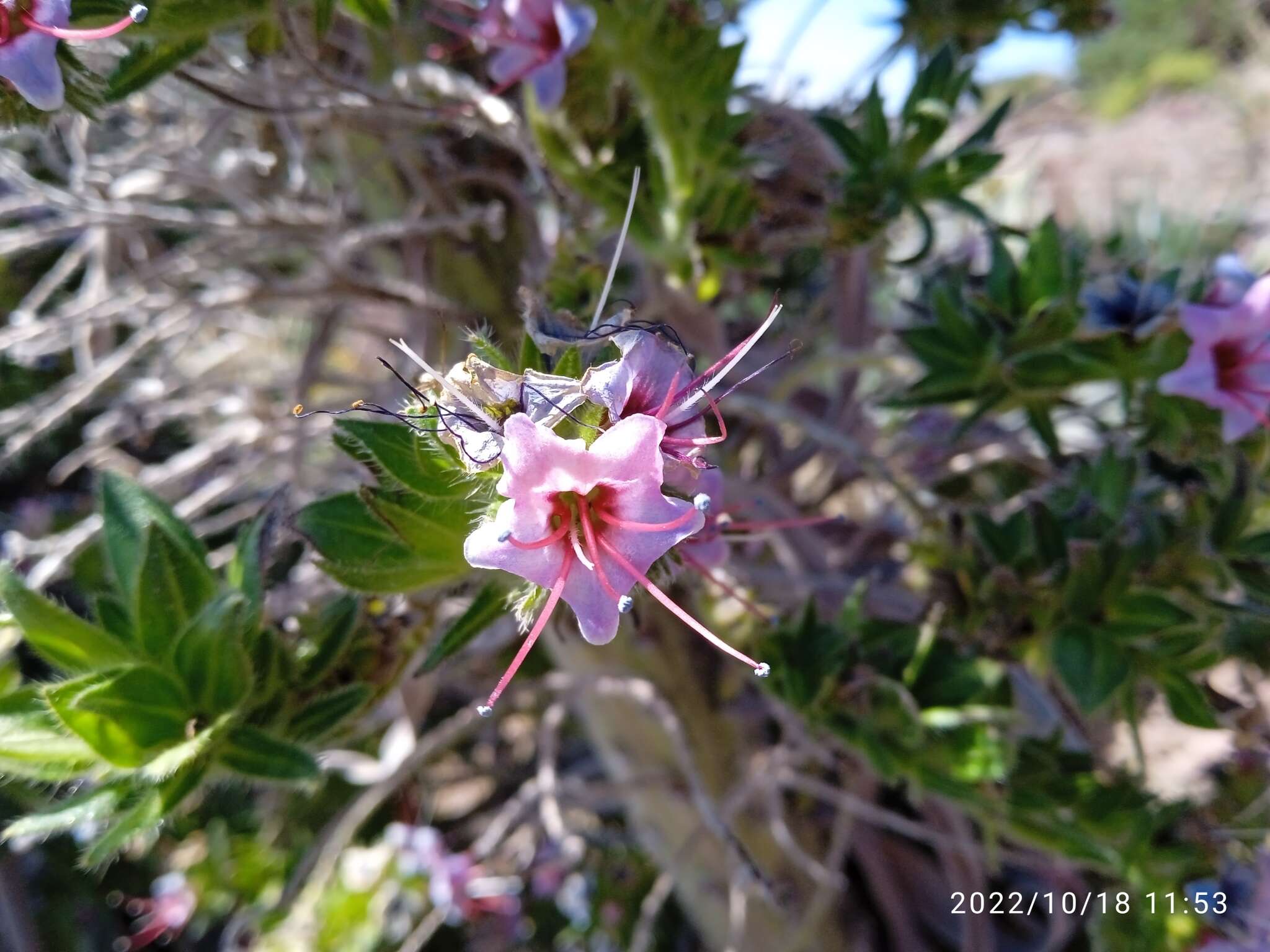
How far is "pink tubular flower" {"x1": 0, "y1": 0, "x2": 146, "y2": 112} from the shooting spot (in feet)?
2.08

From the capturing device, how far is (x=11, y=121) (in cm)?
71

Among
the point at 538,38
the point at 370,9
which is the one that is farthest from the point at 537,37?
the point at 370,9

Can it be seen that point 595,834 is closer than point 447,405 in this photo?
No

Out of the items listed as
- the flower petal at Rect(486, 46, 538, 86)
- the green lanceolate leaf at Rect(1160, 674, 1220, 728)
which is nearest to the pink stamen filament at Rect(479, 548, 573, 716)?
the flower petal at Rect(486, 46, 538, 86)

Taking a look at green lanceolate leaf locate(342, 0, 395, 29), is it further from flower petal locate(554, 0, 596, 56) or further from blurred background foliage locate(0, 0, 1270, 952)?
flower petal locate(554, 0, 596, 56)

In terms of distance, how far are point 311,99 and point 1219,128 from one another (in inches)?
340

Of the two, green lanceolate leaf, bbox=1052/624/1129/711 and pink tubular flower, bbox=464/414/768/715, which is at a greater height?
pink tubular flower, bbox=464/414/768/715

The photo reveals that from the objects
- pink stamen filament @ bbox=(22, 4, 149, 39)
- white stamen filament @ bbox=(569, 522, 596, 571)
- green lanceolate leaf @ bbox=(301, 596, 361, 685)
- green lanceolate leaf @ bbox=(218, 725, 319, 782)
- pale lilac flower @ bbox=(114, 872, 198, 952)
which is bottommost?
pale lilac flower @ bbox=(114, 872, 198, 952)

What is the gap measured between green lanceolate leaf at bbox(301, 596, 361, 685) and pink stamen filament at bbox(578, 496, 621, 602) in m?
0.31

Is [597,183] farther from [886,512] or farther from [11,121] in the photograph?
[886,512]

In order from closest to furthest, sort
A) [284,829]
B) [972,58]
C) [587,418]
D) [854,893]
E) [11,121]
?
[587,418] < [11,121] < [972,58] < [854,893] < [284,829]

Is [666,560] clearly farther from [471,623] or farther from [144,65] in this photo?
[144,65]

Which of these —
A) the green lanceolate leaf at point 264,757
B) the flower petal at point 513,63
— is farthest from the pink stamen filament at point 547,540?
the flower petal at point 513,63

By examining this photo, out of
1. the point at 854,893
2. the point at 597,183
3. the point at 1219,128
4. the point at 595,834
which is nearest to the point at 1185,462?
the point at 597,183
